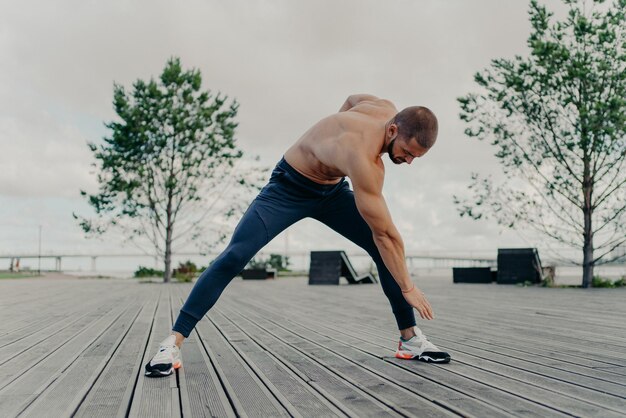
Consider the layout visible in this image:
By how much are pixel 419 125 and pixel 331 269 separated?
10534 mm

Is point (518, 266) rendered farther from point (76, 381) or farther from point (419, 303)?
point (76, 381)

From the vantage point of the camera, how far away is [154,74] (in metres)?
16.5

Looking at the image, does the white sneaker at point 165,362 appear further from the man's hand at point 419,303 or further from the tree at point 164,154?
the tree at point 164,154

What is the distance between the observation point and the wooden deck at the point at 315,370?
5.84 feet

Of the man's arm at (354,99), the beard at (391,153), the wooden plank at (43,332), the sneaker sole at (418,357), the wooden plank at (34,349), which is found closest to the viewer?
the beard at (391,153)

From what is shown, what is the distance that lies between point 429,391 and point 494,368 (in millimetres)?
577

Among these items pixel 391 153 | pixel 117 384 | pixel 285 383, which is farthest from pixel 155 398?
pixel 391 153

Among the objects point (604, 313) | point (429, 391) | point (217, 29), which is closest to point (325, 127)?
point (429, 391)

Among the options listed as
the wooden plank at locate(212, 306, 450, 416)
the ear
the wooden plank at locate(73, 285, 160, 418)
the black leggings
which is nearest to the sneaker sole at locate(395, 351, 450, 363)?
the black leggings

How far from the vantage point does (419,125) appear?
2.17 m

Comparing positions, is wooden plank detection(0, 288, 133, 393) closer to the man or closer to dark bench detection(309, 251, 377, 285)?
the man

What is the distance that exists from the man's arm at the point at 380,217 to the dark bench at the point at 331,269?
33.4 feet

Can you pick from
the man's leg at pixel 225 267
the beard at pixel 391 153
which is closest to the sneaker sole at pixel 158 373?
the man's leg at pixel 225 267

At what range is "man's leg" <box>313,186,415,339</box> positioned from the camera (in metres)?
2.76
